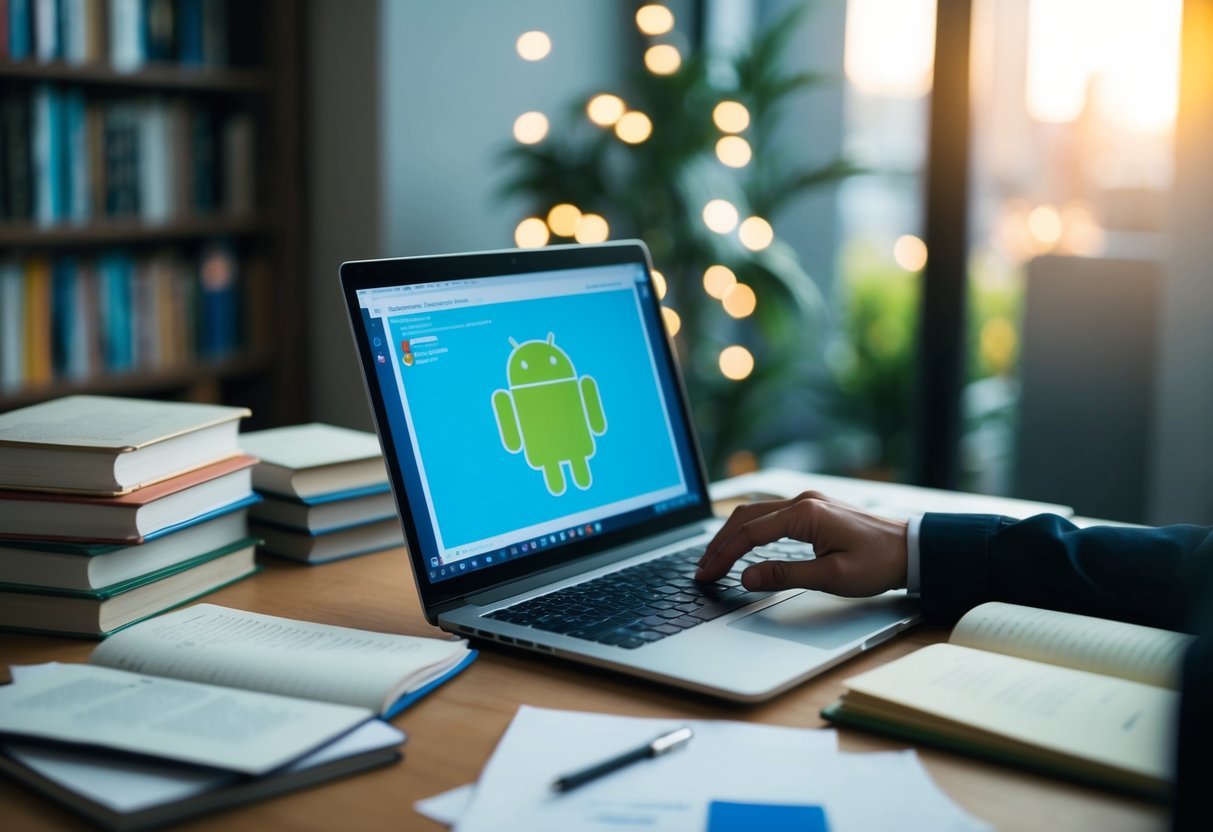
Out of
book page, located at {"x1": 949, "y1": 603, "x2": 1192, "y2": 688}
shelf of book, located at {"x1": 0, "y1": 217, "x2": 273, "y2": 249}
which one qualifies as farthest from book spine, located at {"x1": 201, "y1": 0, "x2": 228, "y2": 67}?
book page, located at {"x1": 949, "y1": 603, "x2": 1192, "y2": 688}

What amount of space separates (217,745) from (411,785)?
115 millimetres

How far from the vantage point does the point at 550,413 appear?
3.61 feet

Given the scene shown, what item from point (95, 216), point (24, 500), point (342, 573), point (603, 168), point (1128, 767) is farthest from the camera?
point (603, 168)

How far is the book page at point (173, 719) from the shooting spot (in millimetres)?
685

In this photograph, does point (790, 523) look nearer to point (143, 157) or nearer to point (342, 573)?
point (342, 573)

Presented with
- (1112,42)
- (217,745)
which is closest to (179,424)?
(217,745)

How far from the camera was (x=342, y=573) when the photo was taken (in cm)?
115

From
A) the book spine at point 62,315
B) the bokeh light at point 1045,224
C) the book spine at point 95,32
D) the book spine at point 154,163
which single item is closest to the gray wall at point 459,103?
the book spine at point 154,163

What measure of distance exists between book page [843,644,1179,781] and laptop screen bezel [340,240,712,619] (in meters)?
0.34

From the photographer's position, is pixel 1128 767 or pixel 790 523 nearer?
pixel 1128 767

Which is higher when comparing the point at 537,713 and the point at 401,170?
the point at 401,170

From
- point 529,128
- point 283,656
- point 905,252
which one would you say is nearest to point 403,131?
point 529,128

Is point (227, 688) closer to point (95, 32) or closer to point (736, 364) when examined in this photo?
point (95, 32)

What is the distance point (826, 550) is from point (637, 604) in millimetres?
171
